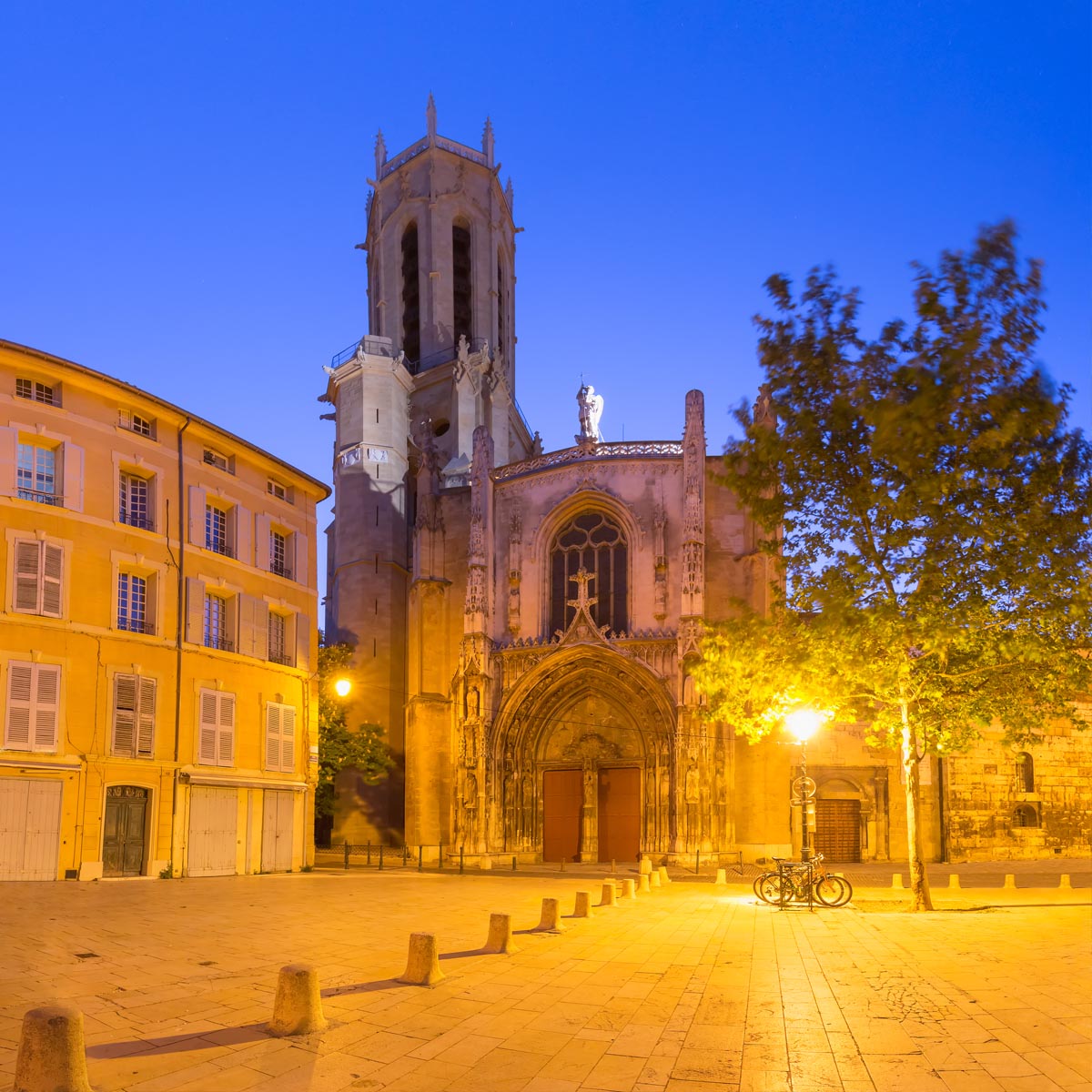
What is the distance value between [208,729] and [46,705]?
14.2ft

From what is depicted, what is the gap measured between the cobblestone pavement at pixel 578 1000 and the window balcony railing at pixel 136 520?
9.93m

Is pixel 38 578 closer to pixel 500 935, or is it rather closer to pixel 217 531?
pixel 217 531

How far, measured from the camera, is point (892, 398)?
55.4 feet

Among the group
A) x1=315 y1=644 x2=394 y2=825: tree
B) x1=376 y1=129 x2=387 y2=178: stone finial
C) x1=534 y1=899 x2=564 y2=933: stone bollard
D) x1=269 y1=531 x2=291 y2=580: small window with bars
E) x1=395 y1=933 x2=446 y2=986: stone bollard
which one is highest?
x1=376 y1=129 x2=387 y2=178: stone finial

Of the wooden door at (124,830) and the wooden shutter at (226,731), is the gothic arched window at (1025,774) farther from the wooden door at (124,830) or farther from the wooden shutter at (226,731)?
the wooden door at (124,830)

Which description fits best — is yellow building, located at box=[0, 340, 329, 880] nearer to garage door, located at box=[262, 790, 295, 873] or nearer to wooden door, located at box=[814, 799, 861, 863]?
garage door, located at box=[262, 790, 295, 873]

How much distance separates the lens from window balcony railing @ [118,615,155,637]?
2375cm

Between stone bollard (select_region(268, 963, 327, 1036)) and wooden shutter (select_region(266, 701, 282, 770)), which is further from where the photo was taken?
wooden shutter (select_region(266, 701, 282, 770))

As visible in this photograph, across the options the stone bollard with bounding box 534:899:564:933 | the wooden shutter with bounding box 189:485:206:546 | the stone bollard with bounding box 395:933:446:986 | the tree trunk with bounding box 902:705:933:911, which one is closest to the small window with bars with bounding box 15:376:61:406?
the wooden shutter with bounding box 189:485:206:546

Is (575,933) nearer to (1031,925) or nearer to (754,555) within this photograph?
(1031,925)

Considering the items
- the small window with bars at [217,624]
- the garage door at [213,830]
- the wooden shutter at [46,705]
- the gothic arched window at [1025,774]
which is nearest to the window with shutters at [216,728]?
the garage door at [213,830]

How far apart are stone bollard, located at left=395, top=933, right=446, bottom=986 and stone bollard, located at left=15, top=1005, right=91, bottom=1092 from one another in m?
4.00

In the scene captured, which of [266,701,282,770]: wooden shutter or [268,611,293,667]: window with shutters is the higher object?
[268,611,293,667]: window with shutters

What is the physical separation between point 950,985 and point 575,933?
16.7 feet
